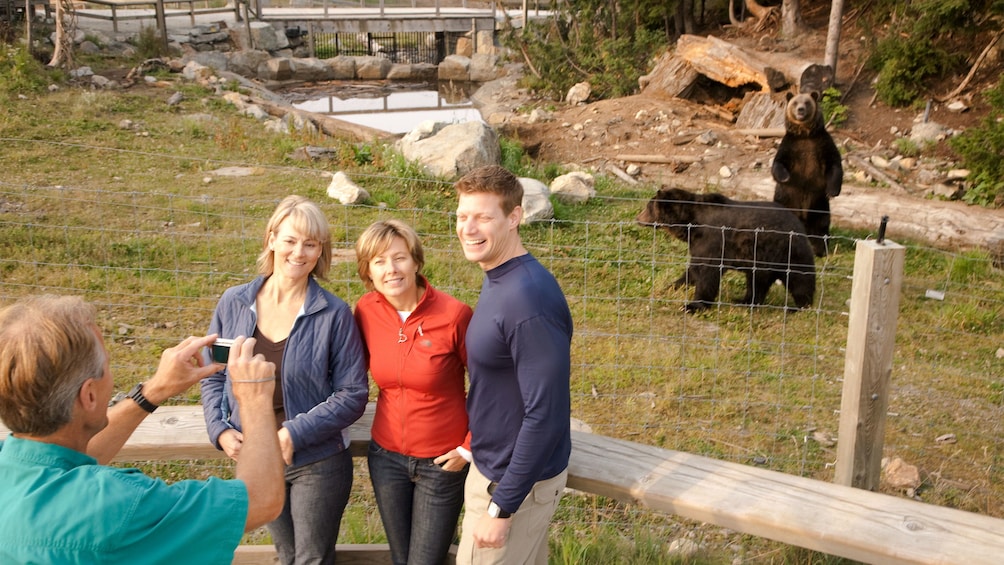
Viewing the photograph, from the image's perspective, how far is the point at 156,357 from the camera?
20.7 ft

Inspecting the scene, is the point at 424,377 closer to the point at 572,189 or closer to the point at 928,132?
the point at 572,189

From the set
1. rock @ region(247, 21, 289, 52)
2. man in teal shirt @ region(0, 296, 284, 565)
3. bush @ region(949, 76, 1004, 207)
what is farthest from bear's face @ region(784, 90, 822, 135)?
rock @ region(247, 21, 289, 52)

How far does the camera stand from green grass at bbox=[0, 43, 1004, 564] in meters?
5.09

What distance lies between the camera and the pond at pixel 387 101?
68.2ft

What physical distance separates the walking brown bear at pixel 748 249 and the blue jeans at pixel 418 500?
4748mm

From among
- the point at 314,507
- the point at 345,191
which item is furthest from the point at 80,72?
the point at 314,507

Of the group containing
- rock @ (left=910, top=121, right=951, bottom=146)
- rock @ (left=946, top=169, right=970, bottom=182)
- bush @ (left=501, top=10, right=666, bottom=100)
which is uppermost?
bush @ (left=501, top=10, right=666, bottom=100)

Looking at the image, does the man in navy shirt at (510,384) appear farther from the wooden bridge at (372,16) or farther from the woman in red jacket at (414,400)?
the wooden bridge at (372,16)

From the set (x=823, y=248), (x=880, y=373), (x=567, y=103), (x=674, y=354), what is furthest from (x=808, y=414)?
(x=567, y=103)

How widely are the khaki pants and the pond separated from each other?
16369 mm

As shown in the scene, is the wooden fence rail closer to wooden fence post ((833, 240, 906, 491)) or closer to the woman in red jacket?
the woman in red jacket

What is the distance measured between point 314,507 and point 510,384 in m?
0.87

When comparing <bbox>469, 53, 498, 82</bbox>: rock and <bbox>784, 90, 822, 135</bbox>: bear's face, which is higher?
<bbox>469, 53, 498, 82</bbox>: rock

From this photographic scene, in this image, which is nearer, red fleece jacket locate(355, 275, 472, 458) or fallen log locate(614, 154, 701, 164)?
red fleece jacket locate(355, 275, 472, 458)
